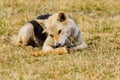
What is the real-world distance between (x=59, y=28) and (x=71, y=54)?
1.75 feet

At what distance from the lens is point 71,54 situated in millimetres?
8562

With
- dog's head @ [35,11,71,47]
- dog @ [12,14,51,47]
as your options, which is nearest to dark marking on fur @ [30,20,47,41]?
dog @ [12,14,51,47]

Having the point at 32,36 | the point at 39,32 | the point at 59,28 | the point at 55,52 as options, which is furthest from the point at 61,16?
the point at 32,36

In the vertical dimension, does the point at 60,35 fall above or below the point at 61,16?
below

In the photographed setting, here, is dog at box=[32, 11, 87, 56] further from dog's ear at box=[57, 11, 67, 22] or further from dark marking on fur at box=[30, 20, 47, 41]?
dark marking on fur at box=[30, 20, 47, 41]

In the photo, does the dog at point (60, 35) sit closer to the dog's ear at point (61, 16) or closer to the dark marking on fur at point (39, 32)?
the dog's ear at point (61, 16)

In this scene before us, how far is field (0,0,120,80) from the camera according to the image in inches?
279

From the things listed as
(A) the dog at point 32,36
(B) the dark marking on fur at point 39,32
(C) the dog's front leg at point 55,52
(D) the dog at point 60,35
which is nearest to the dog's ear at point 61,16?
(D) the dog at point 60,35

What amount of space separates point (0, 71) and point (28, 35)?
2701 mm

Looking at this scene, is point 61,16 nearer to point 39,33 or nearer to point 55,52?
point 55,52

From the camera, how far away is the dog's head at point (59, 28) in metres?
8.64

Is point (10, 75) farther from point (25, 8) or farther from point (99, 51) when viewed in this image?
point (25, 8)

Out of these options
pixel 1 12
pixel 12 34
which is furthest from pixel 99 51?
pixel 1 12

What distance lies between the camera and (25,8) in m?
13.6
